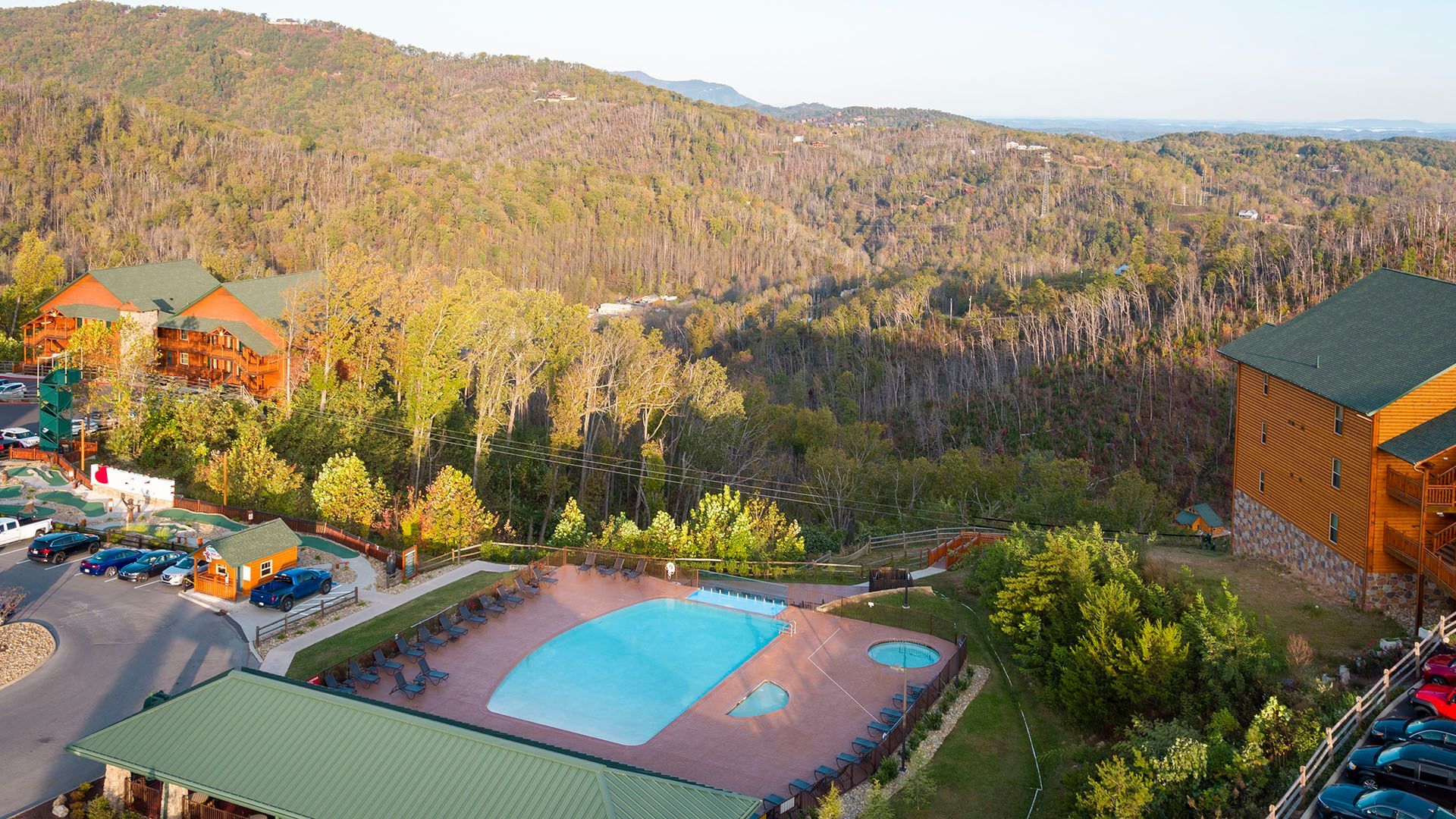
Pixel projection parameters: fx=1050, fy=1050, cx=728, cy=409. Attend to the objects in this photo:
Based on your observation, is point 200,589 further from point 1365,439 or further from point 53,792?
point 1365,439

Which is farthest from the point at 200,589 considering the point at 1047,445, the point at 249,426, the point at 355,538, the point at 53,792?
the point at 1047,445

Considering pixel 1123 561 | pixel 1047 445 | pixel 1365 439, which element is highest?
pixel 1365 439

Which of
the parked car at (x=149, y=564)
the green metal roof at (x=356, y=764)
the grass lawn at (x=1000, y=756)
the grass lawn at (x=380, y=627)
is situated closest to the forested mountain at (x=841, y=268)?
the grass lawn at (x=1000, y=756)

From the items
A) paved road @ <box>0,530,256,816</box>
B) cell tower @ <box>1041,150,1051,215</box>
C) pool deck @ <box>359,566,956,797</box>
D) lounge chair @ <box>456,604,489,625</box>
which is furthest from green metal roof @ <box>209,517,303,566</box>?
cell tower @ <box>1041,150,1051,215</box>

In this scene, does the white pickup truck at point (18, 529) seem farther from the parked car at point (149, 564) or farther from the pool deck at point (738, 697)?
the pool deck at point (738, 697)

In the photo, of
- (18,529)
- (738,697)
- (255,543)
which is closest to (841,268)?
(18,529)

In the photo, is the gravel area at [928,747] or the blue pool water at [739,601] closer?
the gravel area at [928,747]

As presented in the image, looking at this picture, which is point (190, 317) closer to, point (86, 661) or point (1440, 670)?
point (86, 661)
